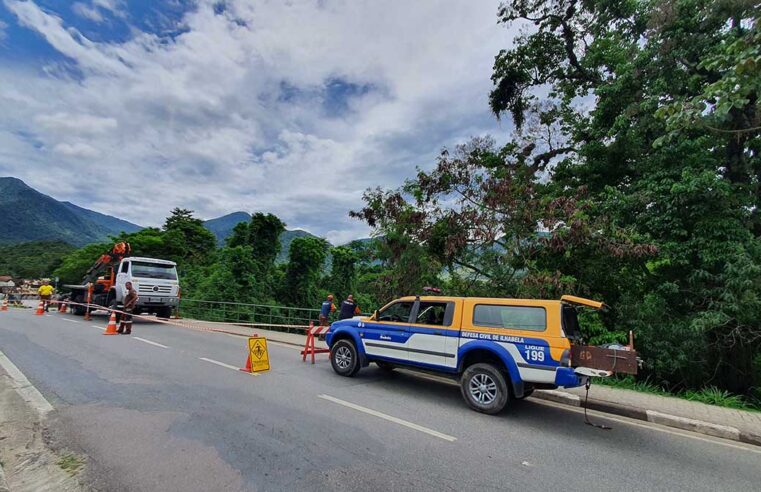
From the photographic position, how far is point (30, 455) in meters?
4.12

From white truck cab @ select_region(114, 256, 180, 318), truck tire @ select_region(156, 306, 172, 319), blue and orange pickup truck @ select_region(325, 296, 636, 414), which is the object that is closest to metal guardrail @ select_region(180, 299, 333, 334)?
truck tire @ select_region(156, 306, 172, 319)

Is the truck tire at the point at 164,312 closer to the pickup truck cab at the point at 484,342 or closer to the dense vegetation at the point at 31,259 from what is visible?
the pickup truck cab at the point at 484,342

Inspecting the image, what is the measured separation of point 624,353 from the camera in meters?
5.50

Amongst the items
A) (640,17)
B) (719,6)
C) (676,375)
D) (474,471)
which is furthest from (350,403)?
(640,17)

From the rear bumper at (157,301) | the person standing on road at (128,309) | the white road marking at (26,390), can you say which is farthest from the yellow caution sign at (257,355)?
the rear bumper at (157,301)

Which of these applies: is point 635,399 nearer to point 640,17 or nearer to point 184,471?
point 184,471

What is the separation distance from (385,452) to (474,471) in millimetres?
1009

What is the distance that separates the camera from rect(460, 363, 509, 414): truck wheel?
5906mm

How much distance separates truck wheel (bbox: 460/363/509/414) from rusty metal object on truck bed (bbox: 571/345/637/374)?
1.13 meters

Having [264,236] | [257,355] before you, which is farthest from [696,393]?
[264,236]

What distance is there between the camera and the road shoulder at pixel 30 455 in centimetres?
354

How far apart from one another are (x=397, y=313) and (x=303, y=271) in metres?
20.2

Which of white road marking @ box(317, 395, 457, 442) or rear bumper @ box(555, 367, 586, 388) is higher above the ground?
rear bumper @ box(555, 367, 586, 388)

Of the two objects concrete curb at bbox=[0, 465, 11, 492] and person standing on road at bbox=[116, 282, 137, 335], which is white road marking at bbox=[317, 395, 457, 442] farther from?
person standing on road at bbox=[116, 282, 137, 335]
